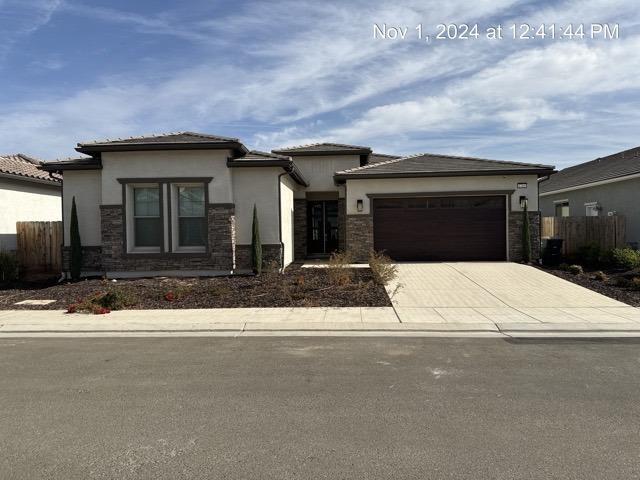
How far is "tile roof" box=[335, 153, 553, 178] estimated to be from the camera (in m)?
17.4

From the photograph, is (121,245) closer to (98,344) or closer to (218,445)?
(98,344)

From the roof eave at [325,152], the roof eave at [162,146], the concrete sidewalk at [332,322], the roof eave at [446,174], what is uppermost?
the roof eave at [325,152]

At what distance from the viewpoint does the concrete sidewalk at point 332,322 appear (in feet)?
28.6

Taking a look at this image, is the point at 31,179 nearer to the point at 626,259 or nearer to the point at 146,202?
the point at 146,202

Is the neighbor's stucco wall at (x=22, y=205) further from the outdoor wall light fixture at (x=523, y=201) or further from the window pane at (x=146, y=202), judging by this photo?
the outdoor wall light fixture at (x=523, y=201)

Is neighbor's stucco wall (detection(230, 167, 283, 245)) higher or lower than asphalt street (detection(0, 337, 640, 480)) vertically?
higher

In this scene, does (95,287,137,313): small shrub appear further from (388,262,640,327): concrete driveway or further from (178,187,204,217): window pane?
(388,262,640,327): concrete driveway

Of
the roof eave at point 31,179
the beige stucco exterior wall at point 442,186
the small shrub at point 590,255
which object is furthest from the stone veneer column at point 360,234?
the roof eave at point 31,179

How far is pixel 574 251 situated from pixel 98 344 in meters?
16.8

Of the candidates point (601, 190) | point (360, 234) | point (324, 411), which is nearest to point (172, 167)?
point (360, 234)

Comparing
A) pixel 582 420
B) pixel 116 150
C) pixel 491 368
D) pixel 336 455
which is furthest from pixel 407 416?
pixel 116 150

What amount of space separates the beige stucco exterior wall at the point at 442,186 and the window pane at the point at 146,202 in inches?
269

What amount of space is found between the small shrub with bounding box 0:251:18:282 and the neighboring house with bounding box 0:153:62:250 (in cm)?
173

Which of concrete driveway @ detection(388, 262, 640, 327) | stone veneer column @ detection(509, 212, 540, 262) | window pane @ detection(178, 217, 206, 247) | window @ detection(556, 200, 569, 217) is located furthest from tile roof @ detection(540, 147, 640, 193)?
window pane @ detection(178, 217, 206, 247)
